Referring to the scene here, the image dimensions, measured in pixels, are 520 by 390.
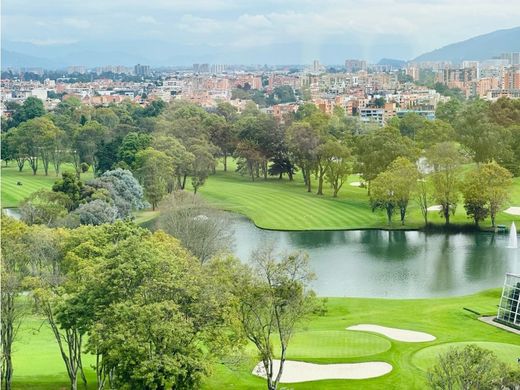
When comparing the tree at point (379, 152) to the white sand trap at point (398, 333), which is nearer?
the white sand trap at point (398, 333)

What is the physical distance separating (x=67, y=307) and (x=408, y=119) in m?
72.7

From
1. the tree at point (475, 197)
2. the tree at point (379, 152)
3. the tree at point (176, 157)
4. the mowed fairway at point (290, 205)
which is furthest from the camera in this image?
the tree at point (176, 157)

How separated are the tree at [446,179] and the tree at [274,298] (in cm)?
3390

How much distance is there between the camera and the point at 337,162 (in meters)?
64.6

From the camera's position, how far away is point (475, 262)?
148ft

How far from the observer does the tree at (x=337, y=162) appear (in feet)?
207

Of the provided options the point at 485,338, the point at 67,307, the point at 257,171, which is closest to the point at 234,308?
the point at 67,307

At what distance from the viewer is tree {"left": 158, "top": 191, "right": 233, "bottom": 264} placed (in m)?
39.1

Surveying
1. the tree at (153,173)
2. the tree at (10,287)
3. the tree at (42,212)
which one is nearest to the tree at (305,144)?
the tree at (153,173)

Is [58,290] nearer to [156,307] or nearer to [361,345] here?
[156,307]

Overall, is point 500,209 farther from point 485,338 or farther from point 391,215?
point 485,338

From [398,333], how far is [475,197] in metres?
24.9

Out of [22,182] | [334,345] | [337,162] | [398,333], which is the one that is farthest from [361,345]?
[22,182]

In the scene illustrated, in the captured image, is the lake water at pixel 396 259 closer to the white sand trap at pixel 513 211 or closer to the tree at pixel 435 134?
the white sand trap at pixel 513 211
